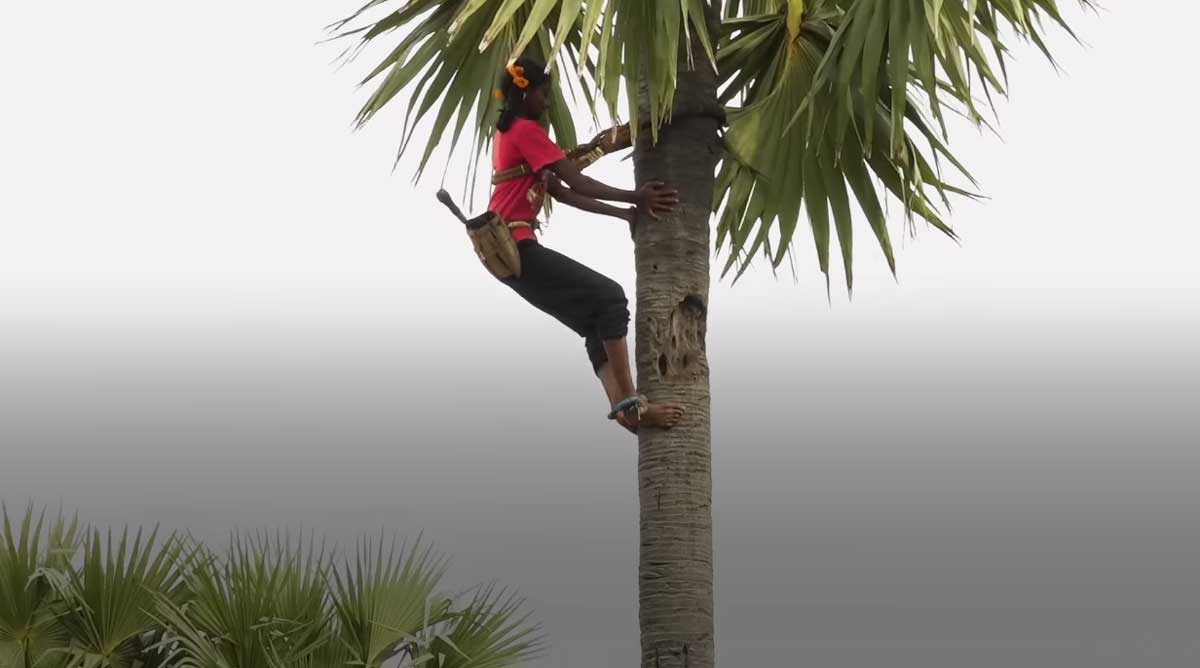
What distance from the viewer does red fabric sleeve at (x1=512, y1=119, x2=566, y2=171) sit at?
909cm

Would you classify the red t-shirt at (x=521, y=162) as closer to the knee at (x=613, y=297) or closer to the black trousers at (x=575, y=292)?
the black trousers at (x=575, y=292)

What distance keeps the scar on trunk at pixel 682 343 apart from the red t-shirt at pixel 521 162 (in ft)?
3.11

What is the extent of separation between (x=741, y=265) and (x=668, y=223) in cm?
275

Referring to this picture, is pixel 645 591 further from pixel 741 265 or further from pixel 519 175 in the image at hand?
pixel 741 265

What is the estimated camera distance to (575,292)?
9164mm

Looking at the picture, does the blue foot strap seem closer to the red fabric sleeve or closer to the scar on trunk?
the scar on trunk

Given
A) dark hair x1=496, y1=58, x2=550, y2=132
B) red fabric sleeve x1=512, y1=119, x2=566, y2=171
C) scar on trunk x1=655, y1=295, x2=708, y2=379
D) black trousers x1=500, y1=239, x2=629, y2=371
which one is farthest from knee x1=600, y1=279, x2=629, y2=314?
dark hair x1=496, y1=58, x2=550, y2=132

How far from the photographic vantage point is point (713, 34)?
31.3ft

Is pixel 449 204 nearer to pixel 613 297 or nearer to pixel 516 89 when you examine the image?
pixel 516 89

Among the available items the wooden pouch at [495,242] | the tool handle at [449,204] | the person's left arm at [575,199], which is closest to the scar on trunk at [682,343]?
the person's left arm at [575,199]

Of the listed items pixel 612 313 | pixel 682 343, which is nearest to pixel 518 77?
pixel 612 313

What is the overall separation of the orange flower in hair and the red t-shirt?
203mm

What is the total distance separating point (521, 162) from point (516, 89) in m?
0.41

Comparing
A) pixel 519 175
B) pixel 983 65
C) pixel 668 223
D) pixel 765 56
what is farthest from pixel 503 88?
pixel 983 65
